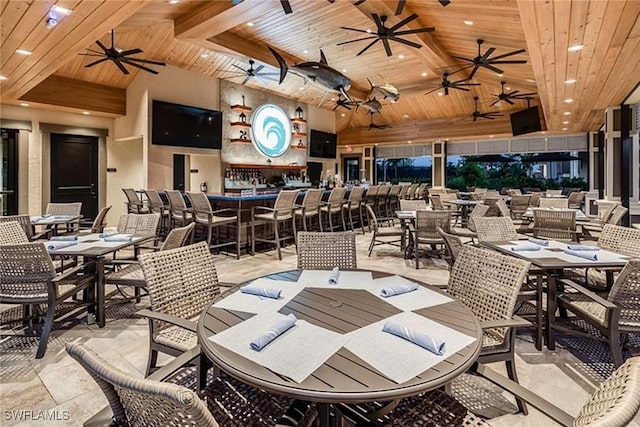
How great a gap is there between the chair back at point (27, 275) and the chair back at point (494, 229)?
395 cm

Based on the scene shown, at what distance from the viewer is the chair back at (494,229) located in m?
3.88

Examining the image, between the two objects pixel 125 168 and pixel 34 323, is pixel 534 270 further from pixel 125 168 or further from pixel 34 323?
pixel 125 168

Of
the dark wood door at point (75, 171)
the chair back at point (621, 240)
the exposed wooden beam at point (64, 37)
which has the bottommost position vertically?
the chair back at point (621, 240)

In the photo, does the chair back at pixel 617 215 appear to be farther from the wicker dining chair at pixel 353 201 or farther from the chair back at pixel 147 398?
the chair back at pixel 147 398

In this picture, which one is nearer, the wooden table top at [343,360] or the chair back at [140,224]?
the wooden table top at [343,360]

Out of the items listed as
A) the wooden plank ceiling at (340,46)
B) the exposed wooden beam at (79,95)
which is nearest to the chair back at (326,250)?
the wooden plank ceiling at (340,46)

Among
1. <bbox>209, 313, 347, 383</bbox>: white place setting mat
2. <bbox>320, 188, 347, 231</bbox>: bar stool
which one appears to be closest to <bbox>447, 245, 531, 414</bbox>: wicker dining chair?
<bbox>209, 313, 347, 383</bbox>: white place setting mat

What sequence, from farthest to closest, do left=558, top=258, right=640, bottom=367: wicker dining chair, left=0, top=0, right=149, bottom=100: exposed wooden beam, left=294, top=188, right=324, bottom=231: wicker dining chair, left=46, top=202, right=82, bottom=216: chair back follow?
left=294, top=188, right=324, bottom=231: wicker dining chair
left=46, top=202, right=82, bottom=216: chair back
left=0, top=0, right=149, bottom=100: exposed wooden beam
left=558, top=258, right=640, bottom=367: wicker dining chair

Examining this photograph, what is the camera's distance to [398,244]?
7020 mm

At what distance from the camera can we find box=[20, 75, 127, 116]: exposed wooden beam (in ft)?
24.9

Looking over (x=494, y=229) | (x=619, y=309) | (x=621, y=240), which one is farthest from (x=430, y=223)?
(x=619, y=309)

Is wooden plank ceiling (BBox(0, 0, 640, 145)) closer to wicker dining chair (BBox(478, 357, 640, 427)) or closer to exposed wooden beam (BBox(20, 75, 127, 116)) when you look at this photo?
exposed wooden beam (BBox(20, 75, 127, 116))

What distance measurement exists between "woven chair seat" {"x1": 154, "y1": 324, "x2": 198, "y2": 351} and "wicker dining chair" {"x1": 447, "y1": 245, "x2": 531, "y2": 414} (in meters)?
1.52

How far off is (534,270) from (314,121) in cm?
1104
